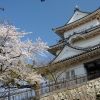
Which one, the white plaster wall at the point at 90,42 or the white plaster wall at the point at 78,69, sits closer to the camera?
the white plaster wall at the point at 78,69

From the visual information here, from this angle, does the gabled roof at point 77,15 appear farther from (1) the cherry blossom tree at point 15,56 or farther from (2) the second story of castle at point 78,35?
(1) the cherry blossom tree at point 15,56

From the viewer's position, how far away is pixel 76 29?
23.8 m

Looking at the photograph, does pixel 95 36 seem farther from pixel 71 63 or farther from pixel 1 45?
pixel 1 45

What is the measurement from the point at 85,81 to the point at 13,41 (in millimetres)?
6240

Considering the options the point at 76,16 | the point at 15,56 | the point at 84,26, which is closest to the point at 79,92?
the point at 15,56

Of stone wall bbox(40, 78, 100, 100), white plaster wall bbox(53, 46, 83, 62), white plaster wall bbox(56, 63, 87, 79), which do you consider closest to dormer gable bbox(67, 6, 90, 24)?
→ white plaster wall bbox(53, 46, 83, 62)

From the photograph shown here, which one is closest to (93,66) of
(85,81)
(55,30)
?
(85,81)

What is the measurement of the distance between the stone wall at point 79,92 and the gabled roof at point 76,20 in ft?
34.9

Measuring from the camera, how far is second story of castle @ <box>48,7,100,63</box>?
20.2m

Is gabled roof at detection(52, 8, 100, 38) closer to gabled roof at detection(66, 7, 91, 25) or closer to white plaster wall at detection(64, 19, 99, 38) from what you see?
gabled roof at detection(66, 7, 91, 25)

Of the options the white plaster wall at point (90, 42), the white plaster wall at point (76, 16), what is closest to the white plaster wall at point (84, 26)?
the white plaster wall at point (76, 16)

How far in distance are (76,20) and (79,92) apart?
12.1 m

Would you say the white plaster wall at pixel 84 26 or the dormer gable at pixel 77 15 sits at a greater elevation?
→ the dormer gable at pixel 77 15

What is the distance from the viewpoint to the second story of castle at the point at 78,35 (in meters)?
20.2
